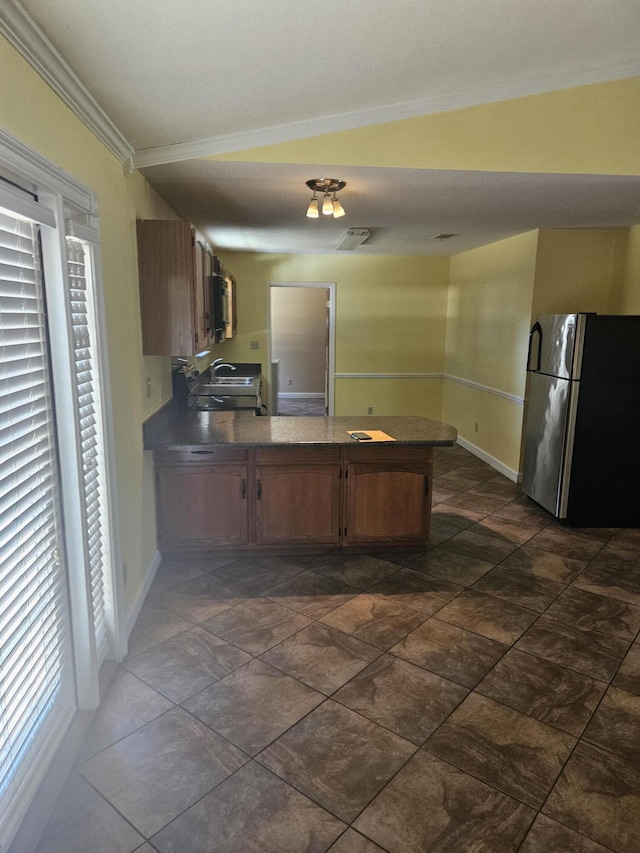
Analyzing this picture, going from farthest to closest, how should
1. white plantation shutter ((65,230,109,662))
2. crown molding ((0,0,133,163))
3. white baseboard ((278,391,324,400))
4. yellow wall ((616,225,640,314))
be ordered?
1. white baseboard ((278,391,324,400))
2. yellow wall ((616,225,640,314))
3. white plantation shutter ((65,230,109,662))
4. crown molding ((0,0,133,163))

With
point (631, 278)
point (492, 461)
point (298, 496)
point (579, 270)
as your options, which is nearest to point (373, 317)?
point (492, 461)

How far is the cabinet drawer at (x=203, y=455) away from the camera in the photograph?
324cm

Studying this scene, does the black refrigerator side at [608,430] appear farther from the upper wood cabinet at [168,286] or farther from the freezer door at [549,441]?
the upper wood cabinet at [168,286]

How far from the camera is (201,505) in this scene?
3322 mm

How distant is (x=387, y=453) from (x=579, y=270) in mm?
2841

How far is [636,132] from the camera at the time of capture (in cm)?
285

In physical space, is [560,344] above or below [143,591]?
above

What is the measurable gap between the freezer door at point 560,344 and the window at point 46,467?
3218 millimetres

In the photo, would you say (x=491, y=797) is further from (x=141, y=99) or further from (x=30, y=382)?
(x=141, y=99)

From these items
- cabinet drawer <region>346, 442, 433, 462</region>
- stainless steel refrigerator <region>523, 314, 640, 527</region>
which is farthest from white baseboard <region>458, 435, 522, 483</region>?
cabinet drawer <region>346, 442, 433, 462</region>

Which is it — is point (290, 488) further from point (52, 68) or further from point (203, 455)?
point (52, 68)

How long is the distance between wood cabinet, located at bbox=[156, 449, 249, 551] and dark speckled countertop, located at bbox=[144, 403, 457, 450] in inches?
5.3

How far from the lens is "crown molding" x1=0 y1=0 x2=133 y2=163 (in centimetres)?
137

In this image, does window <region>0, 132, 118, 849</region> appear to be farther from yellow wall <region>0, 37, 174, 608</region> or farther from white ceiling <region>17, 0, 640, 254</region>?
white ceiling <region>17, 0, 640, 254</region>
